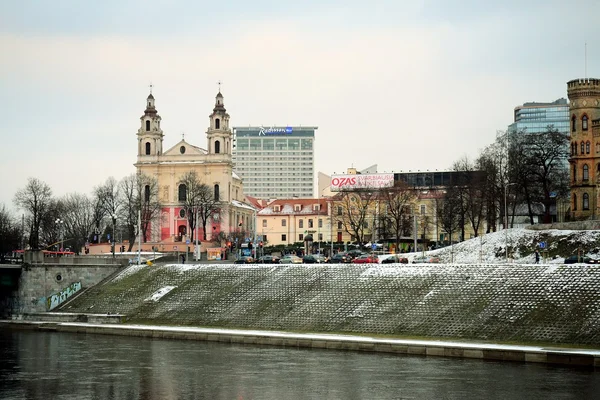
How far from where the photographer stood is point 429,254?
9369 centimetres

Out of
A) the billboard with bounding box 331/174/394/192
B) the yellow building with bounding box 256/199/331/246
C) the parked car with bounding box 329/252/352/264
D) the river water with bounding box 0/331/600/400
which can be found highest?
the billboard with bounding box 331/174/394/192

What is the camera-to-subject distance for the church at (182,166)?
156 metres

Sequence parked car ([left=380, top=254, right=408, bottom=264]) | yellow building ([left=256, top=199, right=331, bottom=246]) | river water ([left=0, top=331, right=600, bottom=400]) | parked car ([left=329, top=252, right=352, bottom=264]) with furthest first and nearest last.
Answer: yellow building ([left=256, top=199, right=331, bottom=246]), parked car ([left=329, top=252, right=352, bottom=264]), parked car ([left=380, top=254, right=408, bottom=264]), river water ([left=0, top=331, right=600, bottom=400])

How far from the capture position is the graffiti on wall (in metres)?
89.5

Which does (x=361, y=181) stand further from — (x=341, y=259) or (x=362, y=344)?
(x=362, y=344)

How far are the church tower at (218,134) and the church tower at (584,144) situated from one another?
7250 centimetres

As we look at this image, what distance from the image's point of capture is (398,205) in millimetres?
129250

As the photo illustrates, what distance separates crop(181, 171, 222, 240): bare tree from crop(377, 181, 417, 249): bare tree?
27029 millimetres

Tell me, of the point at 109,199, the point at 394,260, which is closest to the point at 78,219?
the point at 109,199

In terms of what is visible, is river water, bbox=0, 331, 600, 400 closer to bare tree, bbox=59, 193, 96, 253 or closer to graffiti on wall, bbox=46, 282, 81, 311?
graffiti on wall, bbox=46, 282, 81, 311

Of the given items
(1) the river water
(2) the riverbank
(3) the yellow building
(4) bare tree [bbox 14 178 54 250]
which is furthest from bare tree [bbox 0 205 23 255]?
(1) the river water

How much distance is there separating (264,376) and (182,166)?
11280 centimetres

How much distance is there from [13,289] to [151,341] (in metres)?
31.4

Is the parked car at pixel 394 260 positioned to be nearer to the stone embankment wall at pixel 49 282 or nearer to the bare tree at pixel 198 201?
the stone embankment wall at pixel 49 282
